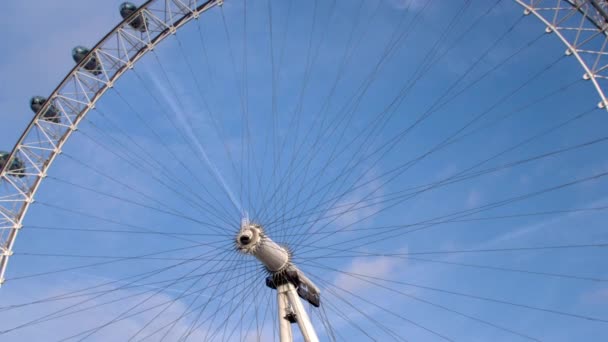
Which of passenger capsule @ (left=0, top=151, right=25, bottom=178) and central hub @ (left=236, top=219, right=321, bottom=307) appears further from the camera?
passenger capsule @ (left=0, top=151, right=25, bottom=178)

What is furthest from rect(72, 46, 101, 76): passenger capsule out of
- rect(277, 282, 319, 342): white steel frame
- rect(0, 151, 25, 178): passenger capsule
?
rect(277, 282, 319, 342): white steel frame

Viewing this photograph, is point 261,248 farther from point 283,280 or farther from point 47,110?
point 47,110

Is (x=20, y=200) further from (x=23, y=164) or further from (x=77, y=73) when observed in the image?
(x=77, y=73)

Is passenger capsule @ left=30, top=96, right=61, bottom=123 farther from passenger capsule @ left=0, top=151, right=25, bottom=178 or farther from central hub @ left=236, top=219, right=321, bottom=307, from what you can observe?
central hub @ left=236, top=219, right=321, bottom=307

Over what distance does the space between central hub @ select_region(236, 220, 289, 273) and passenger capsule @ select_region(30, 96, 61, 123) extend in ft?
41.9

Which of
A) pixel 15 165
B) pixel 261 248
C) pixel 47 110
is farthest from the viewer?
pixel 47 110

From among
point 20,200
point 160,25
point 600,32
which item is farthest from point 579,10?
point 20,200

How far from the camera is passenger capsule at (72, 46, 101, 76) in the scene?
33.9m

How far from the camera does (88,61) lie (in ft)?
111

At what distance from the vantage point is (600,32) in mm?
24078

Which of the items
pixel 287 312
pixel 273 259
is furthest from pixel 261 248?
pixel 287 312

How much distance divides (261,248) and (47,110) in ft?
46.4

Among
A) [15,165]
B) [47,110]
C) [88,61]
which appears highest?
[88,61]

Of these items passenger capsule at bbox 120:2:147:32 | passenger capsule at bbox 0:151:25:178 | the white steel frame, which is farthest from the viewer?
passenger capsule at bbox 120:2:147:32
